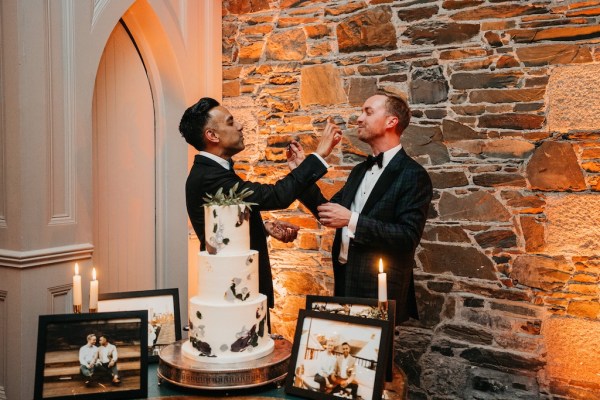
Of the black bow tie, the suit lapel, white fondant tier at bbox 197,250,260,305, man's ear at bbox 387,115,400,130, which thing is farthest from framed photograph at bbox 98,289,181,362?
man's ear at bbox 387,115,400,130

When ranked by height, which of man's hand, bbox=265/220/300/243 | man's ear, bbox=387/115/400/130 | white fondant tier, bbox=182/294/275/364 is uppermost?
man's ear, bbox=387/115/400/130

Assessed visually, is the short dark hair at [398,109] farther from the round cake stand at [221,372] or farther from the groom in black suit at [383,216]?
the round cake stand at [221,372]

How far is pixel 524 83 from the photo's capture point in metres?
3.33

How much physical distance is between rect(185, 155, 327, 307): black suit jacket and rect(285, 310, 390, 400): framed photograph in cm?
81

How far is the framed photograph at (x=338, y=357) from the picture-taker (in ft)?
5.95

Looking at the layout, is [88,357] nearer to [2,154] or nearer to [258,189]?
[258,189]

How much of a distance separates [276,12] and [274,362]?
2902 mm

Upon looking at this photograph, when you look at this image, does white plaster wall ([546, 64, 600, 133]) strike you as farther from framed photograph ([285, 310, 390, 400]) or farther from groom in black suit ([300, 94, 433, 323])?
framed photograph ([285, 310, 390, 400])

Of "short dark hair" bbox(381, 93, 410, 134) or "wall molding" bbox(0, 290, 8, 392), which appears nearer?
"wall molding" bbox(0, 290, 8, 392)

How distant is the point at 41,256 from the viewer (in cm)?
275

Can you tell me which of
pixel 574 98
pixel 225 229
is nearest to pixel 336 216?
pixel 225 229

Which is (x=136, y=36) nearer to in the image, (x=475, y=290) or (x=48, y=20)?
(x=48, y=20)

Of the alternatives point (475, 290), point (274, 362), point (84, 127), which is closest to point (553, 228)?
point (475, 290)

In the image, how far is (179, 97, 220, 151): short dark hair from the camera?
9.31 feet
